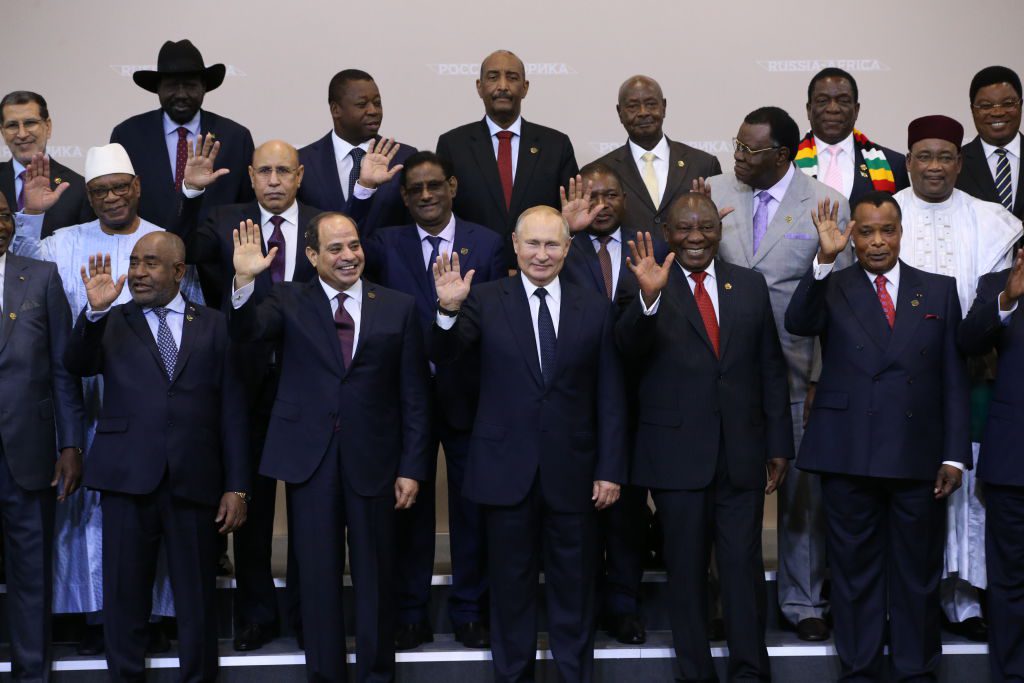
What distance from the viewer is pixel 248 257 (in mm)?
4609

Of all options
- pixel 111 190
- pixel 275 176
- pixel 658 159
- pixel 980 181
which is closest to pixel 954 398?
pixel 980 181

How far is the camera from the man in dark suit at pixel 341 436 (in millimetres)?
4750

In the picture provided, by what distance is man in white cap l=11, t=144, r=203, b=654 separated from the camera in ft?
16.9

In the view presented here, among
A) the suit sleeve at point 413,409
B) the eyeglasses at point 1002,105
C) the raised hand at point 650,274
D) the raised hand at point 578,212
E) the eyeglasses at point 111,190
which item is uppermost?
the eyeglasses at point 1002,105

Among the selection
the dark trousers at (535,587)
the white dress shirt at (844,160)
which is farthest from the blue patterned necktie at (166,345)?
the white dress shirt at (844,160)

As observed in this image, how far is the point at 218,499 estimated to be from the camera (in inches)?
194

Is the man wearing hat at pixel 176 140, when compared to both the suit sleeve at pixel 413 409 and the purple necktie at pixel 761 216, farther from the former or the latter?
the purple necktie at pixel 761 216

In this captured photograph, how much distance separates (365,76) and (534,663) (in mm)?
2481

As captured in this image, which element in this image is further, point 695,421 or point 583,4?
point 583,4

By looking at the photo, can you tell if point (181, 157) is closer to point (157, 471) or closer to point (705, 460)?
point (157, 471)

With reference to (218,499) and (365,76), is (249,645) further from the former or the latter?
(365,76)

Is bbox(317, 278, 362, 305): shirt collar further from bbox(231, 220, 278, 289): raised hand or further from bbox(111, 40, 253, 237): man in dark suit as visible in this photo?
bbox(111, 40, 253, 237): man in dark suit

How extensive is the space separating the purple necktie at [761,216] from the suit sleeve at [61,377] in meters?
2.58

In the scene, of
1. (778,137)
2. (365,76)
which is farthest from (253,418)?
(778,137)
